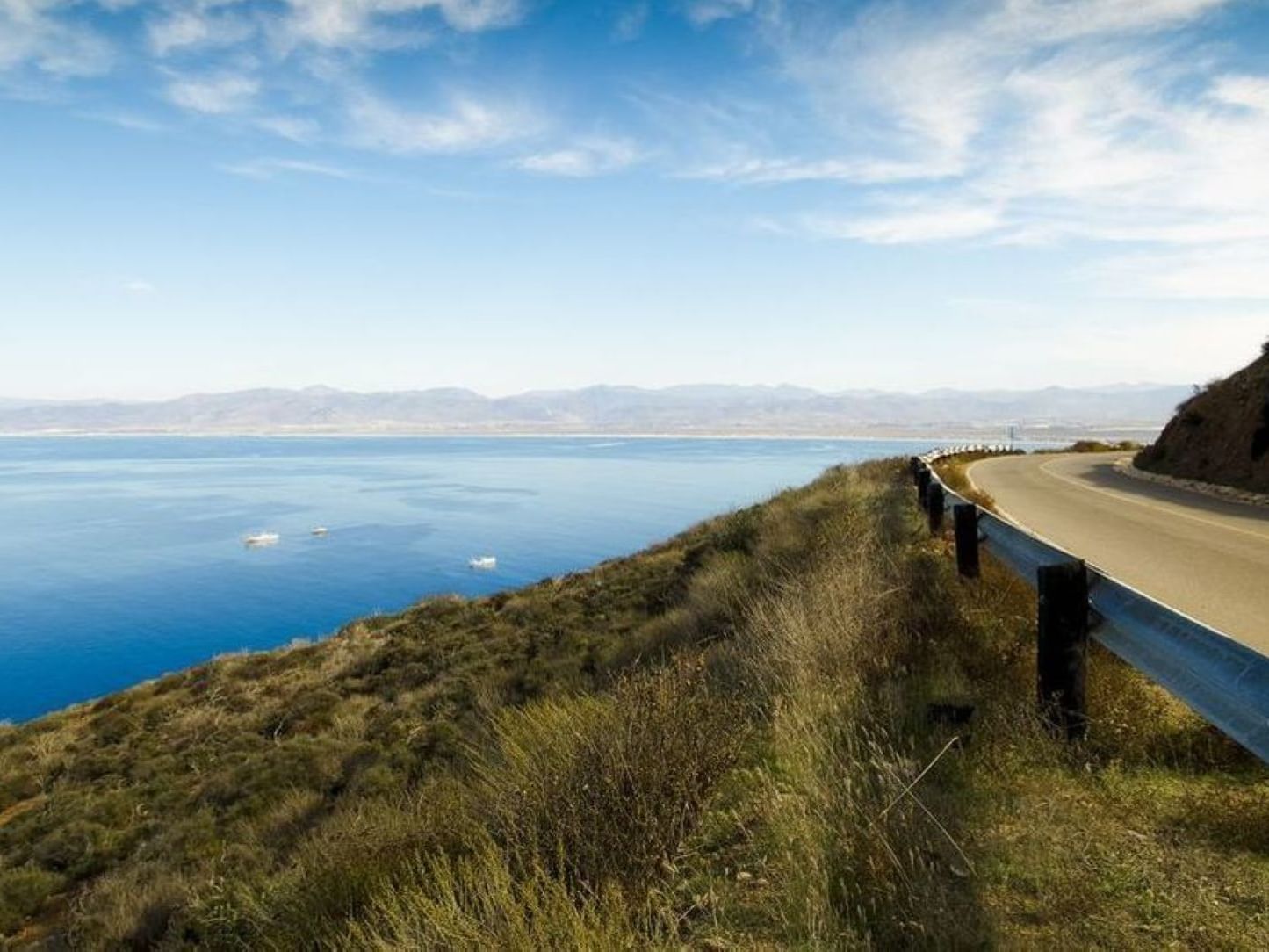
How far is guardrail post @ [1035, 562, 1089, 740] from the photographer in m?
4.06

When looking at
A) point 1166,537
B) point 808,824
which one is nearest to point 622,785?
point 808,824

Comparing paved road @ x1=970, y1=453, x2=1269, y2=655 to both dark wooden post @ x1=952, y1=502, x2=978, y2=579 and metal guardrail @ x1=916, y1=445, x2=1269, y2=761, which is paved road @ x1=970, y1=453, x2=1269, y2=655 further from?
metal guardrail @ x1=916, y1=445, x2=1269, y2=761

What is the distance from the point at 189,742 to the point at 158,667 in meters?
24.1

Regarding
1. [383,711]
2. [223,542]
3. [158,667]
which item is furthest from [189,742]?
[223,542]

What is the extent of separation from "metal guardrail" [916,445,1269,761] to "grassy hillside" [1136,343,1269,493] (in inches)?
729

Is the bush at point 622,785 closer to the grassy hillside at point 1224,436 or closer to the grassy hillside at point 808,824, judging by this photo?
the grassy hillside at point 808,824

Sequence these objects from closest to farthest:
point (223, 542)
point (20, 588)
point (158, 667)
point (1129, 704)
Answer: point (1129, 704) → point (158, 667) → point (20, 588) → point (223, 542)

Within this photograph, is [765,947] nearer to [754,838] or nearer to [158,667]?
[754,838]

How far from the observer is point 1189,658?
314 centimetres

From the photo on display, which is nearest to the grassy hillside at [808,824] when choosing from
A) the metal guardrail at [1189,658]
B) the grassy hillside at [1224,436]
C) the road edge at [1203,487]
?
the metal guardrail at [1189,658]

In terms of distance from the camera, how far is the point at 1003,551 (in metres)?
6.43

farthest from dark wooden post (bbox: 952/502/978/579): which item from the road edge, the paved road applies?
the road edge

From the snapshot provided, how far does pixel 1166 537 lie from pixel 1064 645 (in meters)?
10.1

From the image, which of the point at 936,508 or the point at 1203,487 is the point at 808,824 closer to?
the point at 936,508
